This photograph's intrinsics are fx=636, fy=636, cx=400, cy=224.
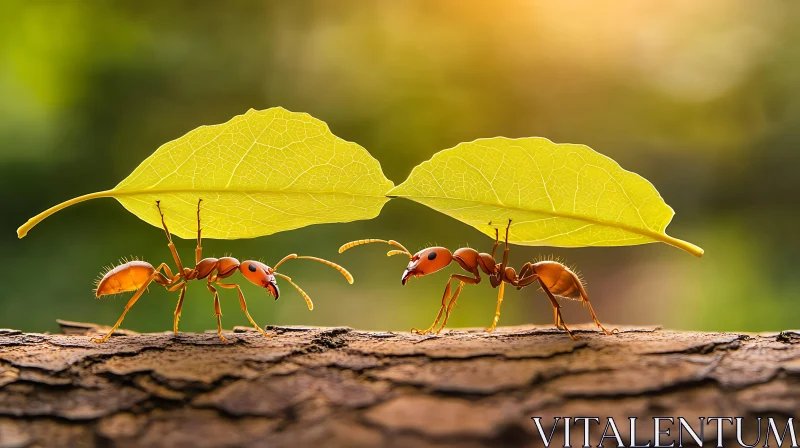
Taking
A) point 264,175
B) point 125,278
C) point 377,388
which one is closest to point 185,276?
point 125,278

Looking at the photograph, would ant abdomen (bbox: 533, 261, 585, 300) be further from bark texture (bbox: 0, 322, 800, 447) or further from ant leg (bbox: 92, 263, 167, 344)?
ant leg (bbox: 92, 263, 167, 344)

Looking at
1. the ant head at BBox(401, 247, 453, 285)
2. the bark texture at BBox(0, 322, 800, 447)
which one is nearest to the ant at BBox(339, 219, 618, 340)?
the ant head at BBox(401, 247, 453, 285)

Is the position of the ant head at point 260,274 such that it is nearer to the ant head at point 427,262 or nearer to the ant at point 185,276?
the ant at point 185,276

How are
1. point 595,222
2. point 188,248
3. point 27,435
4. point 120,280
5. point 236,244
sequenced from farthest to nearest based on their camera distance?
point 236,244 → point 188,248 → point 120,280 → point 595,222 → point 27,435

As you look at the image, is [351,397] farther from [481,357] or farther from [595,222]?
[595,222]

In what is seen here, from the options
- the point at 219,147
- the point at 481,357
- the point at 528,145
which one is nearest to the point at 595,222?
the point at 528,145

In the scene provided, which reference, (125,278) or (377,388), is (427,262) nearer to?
(377,388)

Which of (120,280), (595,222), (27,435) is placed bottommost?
(27,435)
